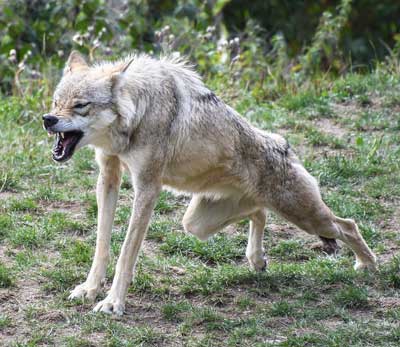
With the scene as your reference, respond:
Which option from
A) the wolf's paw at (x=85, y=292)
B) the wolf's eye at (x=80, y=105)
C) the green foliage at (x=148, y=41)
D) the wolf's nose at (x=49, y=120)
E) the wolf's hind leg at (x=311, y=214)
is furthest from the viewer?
the green foliage at (x=148, y=41)

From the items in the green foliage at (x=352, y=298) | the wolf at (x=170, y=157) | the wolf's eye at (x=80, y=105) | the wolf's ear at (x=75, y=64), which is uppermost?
the wolf's ear at (x=75, y=64)

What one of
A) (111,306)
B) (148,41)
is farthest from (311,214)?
(148,41)

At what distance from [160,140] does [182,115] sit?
0.29 meters

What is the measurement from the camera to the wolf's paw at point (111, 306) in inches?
226

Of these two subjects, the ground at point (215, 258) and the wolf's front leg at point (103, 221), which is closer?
the ground at point (215, 258)

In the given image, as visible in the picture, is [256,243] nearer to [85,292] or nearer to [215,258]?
[215,258]

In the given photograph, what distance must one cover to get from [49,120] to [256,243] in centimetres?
194

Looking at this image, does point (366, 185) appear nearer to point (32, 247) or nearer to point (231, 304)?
point (231, 304)

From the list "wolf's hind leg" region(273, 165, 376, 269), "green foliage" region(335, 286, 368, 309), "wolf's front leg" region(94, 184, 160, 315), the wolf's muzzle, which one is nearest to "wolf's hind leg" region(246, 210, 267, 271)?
"wolf's hind leg" region(273, 165, 376, 269)

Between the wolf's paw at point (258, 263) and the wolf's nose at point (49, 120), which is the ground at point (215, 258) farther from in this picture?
the wolf's nose at point (49, 120)

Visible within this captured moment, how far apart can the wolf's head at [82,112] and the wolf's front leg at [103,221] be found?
0.35 meters

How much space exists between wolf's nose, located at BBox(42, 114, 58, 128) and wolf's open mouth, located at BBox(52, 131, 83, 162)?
17 centimetres

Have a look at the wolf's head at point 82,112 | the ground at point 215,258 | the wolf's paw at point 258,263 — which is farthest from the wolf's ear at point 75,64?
the wolf's paw at point 258,263

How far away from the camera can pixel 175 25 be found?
1169cm
